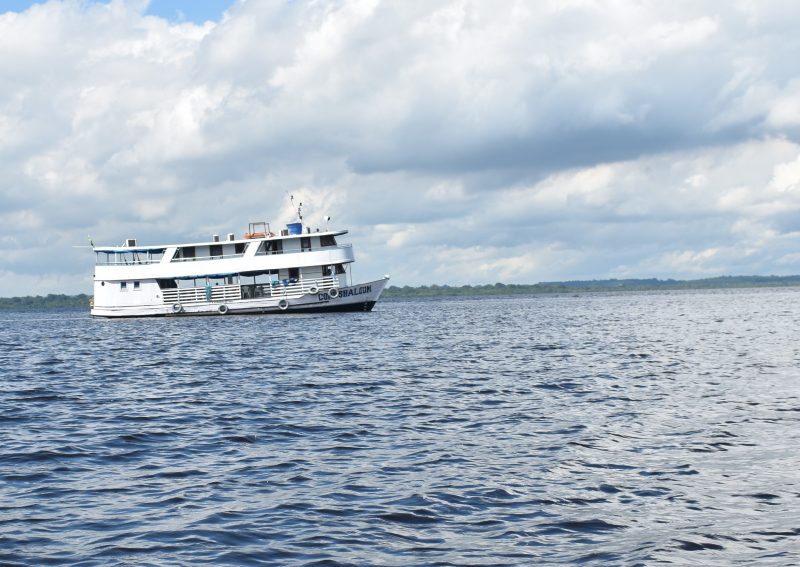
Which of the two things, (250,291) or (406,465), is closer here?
(406,465)

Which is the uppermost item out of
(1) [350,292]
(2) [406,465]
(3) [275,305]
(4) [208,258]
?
(4) [208,258]

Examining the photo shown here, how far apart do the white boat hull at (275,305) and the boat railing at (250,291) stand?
0.28m

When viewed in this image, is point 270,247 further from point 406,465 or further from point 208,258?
point 406,465

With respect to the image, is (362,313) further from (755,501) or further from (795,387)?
(755,501)

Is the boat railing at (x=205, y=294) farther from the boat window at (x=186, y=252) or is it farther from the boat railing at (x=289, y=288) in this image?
the boat window at (x=186, y=252)

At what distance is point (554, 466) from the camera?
12.7 meters

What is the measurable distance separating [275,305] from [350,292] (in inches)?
230

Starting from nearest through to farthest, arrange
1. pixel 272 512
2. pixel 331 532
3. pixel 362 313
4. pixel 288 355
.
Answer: pixel 331 532 → pixel 272 512 → pixel 288 355 → pixel 362 313

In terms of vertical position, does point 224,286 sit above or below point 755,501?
above

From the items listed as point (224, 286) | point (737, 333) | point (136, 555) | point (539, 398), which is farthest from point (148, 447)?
point (224, 286)

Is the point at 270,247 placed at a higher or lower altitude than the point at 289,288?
higher

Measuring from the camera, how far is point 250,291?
65.1 meters

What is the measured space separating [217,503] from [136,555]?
2.09 metres

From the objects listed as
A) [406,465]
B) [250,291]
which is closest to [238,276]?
[250,291]
